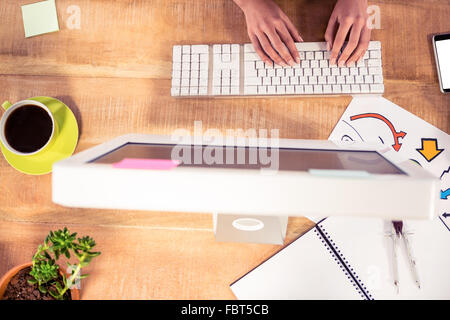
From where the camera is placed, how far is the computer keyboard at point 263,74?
0.70 meters

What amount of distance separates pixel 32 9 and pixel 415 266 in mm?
1088

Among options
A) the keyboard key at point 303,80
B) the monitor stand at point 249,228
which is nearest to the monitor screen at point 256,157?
the monitor stand at point 249,228

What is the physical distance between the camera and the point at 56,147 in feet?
2.20

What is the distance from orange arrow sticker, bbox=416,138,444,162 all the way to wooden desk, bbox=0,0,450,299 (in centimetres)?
5

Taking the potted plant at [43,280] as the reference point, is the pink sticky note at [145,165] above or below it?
above

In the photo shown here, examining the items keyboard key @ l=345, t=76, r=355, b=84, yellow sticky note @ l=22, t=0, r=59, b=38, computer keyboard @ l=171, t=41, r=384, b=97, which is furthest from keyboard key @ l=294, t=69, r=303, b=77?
yellow sticky note @ l=22, t=0, r=59, b=38

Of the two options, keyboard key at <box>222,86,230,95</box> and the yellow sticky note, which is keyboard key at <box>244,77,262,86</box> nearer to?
keyboard key at <box>222,86,230,95</box>

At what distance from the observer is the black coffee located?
0.62m

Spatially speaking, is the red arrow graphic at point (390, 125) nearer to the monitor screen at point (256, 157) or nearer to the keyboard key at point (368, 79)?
the keyboard key at point (368, 79)

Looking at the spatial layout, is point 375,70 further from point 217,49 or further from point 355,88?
point 217,49

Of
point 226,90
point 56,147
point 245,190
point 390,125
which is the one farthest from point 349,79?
point 56,147

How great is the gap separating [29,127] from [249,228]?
50cm

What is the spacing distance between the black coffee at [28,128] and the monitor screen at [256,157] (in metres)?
0.27
